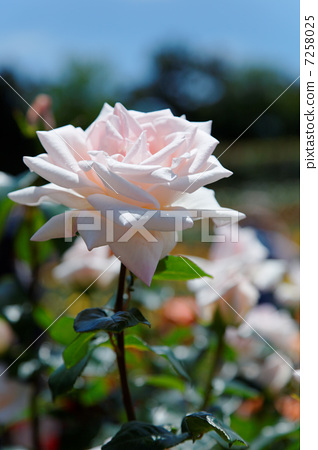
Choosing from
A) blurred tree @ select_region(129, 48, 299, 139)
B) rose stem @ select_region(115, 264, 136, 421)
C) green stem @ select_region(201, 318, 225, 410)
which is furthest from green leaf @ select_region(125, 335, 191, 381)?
blurred tree @ select_region(129, 48, 299, 139)

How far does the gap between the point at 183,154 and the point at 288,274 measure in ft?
1.40

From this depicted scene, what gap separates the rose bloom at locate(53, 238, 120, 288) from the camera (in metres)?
0.51

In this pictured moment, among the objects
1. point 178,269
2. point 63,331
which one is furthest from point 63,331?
point 178,269

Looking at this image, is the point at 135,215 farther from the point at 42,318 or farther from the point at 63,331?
the point at 42,318

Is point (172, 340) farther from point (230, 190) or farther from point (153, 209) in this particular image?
point (230, 190)

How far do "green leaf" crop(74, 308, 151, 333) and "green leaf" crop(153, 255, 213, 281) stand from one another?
41mm

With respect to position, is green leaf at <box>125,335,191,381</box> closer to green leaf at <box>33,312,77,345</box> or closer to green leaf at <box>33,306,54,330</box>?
green leaf at <box>33,312,77,345</box>

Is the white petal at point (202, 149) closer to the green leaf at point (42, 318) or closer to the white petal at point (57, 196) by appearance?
the white petal at point (57, 196)

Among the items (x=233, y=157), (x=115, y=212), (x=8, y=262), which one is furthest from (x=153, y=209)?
(x=233, y=157)

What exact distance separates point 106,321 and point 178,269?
0.07m

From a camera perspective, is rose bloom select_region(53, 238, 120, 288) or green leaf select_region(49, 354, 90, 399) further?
rose bloom select_region(53, 238, 120, 288)

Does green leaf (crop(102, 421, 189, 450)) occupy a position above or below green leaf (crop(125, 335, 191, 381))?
below

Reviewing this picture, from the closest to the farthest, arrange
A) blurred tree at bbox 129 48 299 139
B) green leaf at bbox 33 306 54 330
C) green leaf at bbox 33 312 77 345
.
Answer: green leaf at bbox 33 312 77 345, green leaf at bbox 33 306 54 330, blurred tree at bbox 129 48 299 139

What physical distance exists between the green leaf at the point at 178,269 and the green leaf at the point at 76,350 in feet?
0.19
